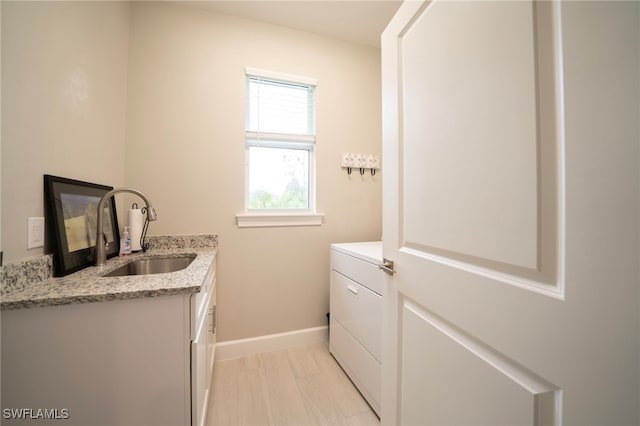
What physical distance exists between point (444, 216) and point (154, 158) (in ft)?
6.16

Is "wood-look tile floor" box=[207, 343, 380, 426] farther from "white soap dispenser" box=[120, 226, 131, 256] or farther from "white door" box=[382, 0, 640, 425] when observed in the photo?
"white soap dispenser" box=[120, 226, 131, 256]

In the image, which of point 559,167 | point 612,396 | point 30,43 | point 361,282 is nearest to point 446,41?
point 559,167

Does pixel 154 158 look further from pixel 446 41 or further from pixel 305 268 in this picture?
pixel 446 41

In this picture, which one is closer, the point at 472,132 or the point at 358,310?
the point at 472,132

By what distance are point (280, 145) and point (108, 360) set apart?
1665mm

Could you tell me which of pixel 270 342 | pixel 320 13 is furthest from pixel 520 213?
pixel 320 13

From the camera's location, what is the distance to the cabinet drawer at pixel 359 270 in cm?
127

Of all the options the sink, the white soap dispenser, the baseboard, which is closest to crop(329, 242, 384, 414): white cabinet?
the baseboard

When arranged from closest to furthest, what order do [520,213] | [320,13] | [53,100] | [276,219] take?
1. [520,213]
2. [53,100]
3. [320,13]
4. [276,219]

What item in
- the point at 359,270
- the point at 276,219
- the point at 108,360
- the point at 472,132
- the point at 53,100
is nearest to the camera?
the point at 472,132

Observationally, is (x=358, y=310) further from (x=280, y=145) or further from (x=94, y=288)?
(x=280, y=145)

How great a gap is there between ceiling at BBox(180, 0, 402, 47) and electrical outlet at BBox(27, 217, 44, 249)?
5.72 ft

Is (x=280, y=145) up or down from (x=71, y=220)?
up

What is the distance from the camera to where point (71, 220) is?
3.59 ft
